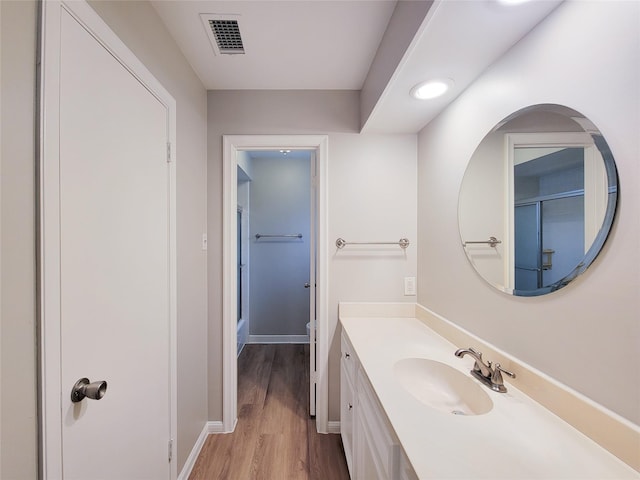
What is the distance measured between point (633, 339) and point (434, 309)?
98 centimetres

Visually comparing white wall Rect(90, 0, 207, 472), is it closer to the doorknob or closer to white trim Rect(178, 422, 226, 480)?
white trim Rect(178, 422, 226, 480)

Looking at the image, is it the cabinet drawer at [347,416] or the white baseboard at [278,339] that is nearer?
the cabinet drawer at [347,416]

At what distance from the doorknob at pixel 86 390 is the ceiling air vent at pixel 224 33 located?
1.60 m

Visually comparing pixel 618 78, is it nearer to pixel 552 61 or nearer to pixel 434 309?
pixel 552 61

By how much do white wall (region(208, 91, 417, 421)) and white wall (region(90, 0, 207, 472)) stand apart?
0.46ft

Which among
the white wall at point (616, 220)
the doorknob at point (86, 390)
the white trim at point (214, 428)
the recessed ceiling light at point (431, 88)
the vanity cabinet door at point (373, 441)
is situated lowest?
the white trim at point (214, 428)

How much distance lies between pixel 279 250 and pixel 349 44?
2.61 meters

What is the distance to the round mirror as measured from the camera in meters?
0.70

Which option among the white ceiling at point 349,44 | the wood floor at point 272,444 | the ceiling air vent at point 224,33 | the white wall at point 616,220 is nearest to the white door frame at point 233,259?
the wood floor at point 272,444

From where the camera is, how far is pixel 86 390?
77cm

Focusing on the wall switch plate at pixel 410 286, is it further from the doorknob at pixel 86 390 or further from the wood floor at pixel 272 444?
the doorknob at pixel 86 390

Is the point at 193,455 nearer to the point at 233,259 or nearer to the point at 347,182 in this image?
the point at 233,259

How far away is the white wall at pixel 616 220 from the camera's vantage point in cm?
62

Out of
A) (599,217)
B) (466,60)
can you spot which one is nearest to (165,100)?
(466,60)
